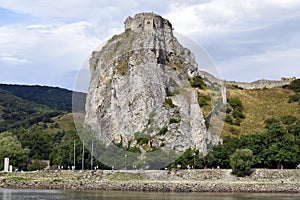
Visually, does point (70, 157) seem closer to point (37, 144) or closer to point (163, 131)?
point (163, 131)

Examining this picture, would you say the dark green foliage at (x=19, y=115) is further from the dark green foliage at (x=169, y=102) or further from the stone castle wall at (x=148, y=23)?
the dark green foliage at (x=169, y=102)

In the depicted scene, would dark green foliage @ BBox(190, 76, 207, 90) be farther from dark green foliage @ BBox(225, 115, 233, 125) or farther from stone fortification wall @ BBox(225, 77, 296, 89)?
stone fortification wall @ BBox(225, 77, 296, 89)

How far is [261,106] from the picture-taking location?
342 ft

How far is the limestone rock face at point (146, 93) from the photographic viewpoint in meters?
78.6

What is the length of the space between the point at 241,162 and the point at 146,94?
1039 inches

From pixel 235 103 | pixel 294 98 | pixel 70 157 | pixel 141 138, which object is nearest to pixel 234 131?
pixel 235 103

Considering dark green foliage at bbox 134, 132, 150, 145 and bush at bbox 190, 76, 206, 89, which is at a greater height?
bush at bbox 190, 76, 206, 89

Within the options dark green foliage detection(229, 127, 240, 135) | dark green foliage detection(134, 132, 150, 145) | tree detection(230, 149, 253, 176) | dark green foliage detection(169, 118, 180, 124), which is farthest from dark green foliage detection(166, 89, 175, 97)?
tree detection(230, 149, 253, 176)

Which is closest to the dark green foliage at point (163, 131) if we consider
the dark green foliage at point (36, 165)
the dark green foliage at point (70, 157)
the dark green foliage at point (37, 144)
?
the dark green foliage at point (70, 157)

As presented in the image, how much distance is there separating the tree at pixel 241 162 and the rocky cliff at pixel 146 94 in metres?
10.0

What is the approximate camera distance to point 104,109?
88.6 meters

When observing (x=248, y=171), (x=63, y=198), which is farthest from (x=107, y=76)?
(x=63, y=198)

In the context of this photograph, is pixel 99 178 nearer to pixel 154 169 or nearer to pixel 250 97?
pixel 154 169

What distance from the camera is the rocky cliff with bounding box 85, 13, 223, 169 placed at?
257 feet
